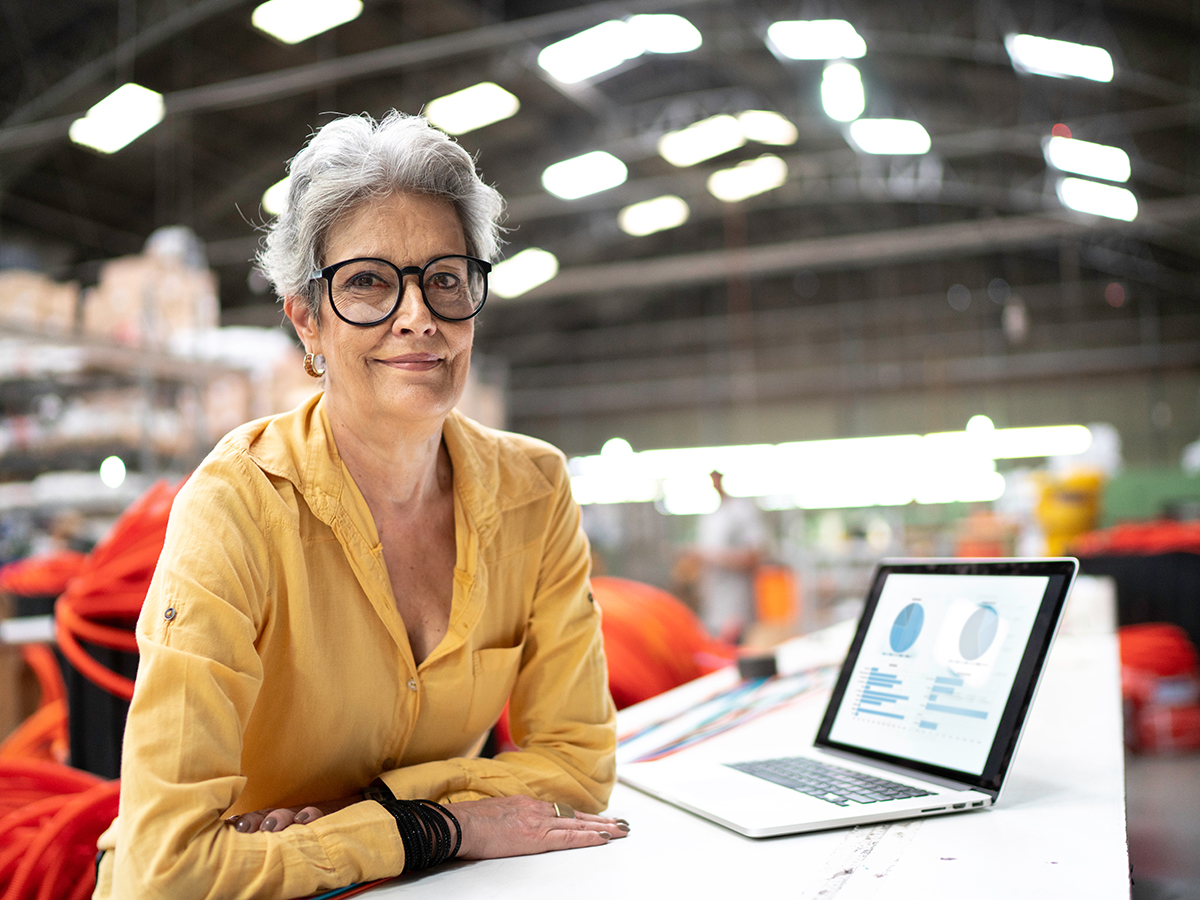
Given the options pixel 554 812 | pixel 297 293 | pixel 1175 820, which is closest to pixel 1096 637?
pixel 1175 820

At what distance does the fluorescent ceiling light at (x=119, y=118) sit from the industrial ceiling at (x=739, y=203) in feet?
0.43

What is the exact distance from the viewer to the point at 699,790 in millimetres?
1274

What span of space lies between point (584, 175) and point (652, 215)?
7.44ft

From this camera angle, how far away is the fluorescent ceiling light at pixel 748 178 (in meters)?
12.4

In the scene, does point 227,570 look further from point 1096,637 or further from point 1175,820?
point 1175,820

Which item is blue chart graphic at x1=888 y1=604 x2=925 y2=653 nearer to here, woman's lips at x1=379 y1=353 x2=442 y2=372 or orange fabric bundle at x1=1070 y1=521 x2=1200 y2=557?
woman's lips at x1=379 y1=353 x2=442 y2=372

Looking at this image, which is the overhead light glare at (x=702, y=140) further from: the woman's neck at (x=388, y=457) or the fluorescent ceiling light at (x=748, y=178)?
the woman's neck at (x=388, y=457)

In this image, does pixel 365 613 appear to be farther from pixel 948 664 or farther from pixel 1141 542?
pixel 1141 542

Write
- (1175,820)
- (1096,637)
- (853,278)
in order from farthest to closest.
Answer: (853,278) < (1175,820) < (1096,637)

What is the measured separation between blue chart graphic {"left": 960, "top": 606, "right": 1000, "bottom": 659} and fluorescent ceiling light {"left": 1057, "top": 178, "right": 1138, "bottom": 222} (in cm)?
1138

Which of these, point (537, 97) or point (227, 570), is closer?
point (227, 570)

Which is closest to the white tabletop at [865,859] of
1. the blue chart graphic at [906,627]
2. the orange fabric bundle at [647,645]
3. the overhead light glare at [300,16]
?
the blue chart graphic at [906,627]

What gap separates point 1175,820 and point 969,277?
13.5 m

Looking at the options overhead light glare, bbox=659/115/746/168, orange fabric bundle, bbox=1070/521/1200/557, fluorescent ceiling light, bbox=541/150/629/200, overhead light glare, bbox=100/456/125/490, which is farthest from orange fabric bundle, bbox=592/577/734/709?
fluorescent ceiling light, bbox=541/150/629/200
